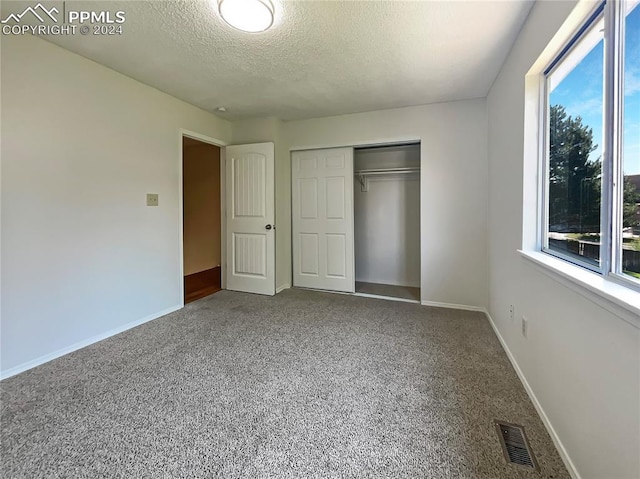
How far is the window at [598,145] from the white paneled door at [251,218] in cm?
296

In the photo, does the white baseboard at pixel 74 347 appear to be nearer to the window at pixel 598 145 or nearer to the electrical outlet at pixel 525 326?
the electrical outlet at pixel 525 326

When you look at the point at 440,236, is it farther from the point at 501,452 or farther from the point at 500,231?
the point at 501,452

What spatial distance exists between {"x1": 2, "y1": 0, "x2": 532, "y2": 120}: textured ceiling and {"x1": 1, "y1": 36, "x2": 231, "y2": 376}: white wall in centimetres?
28

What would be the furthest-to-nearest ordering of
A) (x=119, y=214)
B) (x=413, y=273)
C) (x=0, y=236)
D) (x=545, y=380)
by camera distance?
1. (x=413, y=273)
2. (x=119, y=214)
3. (x=0, y=236)
4. (x=545, y=380)

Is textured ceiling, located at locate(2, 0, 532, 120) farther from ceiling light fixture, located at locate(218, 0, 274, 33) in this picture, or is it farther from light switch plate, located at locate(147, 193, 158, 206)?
light switch plate, located at locate(147, 193, 158, 206)

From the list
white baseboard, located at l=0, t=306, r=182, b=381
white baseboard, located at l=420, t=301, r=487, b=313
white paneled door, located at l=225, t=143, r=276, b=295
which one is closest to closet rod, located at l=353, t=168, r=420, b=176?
white paneled door, located at l=225, t=143, r=276, b=295

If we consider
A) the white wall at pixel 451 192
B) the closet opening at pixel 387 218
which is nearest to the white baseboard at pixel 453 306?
the white wall at pixel 451 192

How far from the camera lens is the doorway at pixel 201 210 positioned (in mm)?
5238

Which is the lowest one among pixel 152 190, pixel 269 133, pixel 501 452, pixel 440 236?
pixel 501 452

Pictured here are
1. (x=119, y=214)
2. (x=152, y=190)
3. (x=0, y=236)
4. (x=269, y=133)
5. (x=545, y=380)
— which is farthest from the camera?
(x=269, y=133)

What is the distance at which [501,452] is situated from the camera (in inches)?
51.1

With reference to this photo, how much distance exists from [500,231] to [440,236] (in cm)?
85

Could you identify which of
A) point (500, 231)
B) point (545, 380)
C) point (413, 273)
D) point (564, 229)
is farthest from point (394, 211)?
point (545, 380)

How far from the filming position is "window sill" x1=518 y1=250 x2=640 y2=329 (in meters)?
0.86
